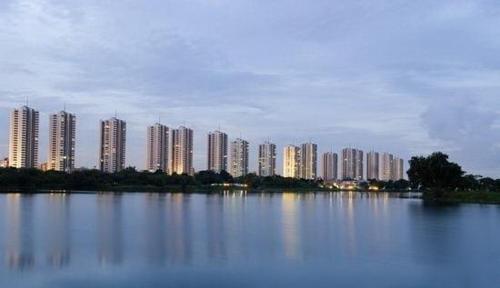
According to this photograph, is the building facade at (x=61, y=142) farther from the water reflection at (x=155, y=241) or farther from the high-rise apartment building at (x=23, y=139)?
the water reflection at (x=155, y=241)

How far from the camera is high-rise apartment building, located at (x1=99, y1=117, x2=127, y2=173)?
17100cm

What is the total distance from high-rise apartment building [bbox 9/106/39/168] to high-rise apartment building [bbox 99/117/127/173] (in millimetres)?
19637

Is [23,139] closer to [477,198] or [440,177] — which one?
[440,177]

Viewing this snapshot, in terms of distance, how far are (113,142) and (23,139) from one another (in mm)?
25990

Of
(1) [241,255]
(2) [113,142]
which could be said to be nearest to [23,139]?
(2) [113,142]

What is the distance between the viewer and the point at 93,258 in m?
19.0

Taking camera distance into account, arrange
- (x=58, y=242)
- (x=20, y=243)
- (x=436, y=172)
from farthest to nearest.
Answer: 1. (x=436, y=172)
2. (x=58, y=242)
3. (x=20, y=243)

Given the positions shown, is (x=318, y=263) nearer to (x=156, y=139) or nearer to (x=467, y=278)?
(x=467, y=278)

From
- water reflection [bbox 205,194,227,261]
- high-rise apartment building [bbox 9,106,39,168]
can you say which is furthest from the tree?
high-rise apartment building [bbox 9,106,39,168]

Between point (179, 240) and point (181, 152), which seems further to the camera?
point (181, 152)

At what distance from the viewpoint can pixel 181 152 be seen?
598 feet

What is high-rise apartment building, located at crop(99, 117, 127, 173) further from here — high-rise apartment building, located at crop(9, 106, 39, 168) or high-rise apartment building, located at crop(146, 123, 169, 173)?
high-rise apartment building, located at crop(9, 106, 39, 168)

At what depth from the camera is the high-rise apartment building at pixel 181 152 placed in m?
181

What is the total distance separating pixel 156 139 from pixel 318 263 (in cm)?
16348
